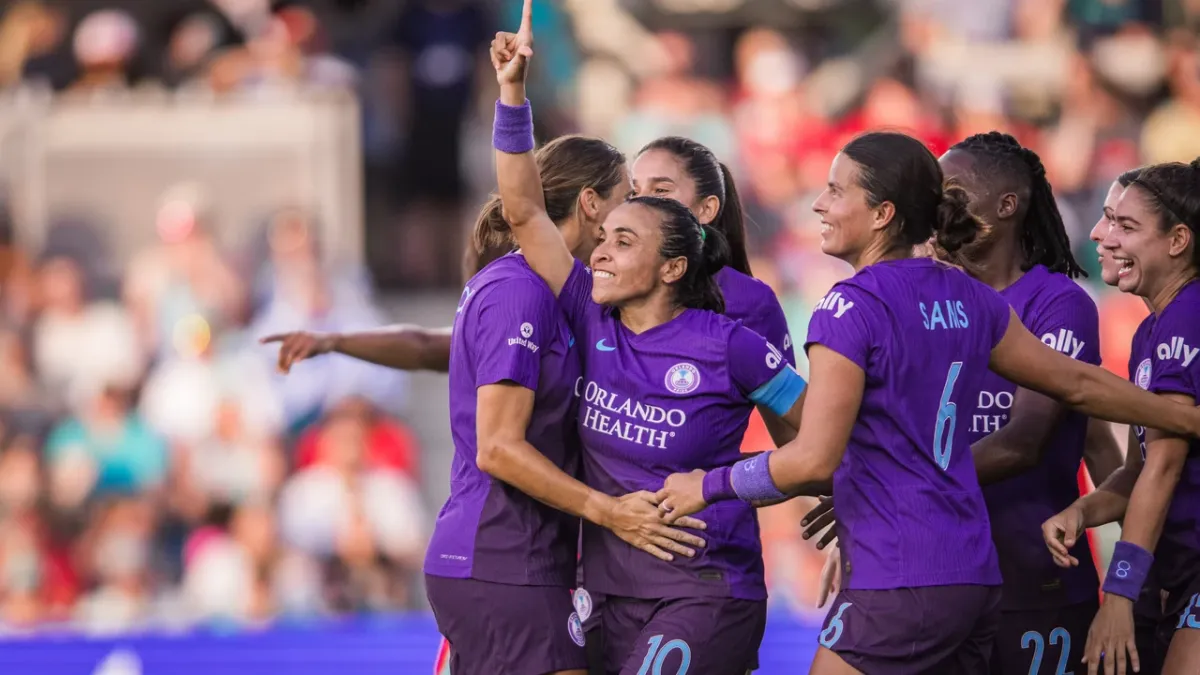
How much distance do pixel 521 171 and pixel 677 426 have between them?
0.77 metres

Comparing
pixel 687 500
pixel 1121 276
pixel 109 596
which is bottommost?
pixel 109 596

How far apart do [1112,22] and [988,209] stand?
7.18 m

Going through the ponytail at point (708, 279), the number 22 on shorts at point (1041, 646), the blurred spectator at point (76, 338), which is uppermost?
the ponytail at point (708, 279)

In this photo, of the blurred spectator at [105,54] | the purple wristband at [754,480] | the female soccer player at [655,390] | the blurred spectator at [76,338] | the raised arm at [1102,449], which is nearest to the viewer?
the purple wristband at [754,480]

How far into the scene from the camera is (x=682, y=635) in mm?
3951

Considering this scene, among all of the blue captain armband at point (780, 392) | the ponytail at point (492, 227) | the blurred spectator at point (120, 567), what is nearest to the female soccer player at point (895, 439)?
the blue captain armband at point (780, 392)

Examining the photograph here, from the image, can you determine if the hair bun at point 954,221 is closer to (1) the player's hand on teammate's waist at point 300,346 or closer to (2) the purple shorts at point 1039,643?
(2) the purple shorts at point 1039,643

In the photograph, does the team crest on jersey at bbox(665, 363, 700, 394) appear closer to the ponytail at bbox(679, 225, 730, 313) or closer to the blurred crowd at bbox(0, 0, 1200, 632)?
the ponytail at bbox(679, 225, 730, 313)

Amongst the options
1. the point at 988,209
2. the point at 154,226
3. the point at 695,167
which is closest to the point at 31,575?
the point at 154,226

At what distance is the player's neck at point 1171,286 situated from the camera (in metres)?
4.40

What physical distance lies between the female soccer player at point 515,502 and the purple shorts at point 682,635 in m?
0.11

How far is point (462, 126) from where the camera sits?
36.4 feet

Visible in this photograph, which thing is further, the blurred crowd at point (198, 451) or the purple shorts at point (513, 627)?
the blurred crowd at point (198, 451)

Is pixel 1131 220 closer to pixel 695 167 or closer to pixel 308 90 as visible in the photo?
pixel 695 167
